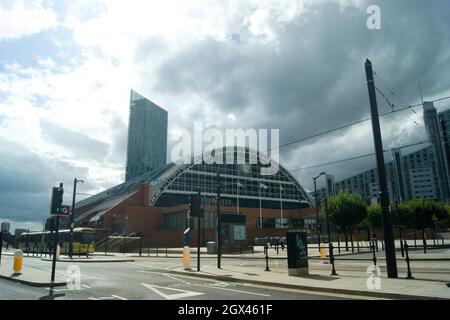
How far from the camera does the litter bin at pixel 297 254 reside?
1536cm

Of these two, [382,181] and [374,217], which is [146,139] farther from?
[382,181]

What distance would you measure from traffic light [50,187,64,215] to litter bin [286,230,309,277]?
944 centimetres

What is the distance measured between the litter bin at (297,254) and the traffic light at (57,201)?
944 cm

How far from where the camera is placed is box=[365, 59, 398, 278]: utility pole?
46.0 ft

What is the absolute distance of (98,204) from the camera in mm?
92938

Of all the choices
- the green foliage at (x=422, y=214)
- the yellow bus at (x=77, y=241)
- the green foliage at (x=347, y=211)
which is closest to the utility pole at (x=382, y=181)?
the green foliage at (x=347, y=211)

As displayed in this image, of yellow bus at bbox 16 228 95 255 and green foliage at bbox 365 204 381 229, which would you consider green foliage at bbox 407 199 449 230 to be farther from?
yellow bus at bbox 16 228 95 255

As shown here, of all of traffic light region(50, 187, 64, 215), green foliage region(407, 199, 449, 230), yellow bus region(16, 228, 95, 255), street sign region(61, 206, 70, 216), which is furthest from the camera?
green foliage region(407, 199, 449, 230)

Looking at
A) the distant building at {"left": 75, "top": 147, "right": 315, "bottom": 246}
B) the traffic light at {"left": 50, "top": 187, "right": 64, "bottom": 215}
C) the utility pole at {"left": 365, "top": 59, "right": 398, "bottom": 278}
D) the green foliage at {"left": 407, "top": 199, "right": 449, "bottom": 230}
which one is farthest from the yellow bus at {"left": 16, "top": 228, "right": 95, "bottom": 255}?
Result: the green foliage at {"left": 407, "top": 199, "right": 449, "bottom": 230}

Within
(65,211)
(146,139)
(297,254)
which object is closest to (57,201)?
(65,211)

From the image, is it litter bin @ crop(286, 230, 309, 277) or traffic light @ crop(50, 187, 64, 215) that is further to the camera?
litter bin @ crop(286, 230, 309, 277)

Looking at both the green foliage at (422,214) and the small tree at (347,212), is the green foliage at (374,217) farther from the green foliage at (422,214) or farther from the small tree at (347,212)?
the small tree at (347,212)

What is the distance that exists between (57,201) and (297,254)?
10.1 m
